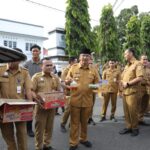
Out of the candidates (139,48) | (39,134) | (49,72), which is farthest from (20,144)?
(139,48)

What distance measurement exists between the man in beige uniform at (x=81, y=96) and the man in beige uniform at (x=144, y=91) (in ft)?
8.92

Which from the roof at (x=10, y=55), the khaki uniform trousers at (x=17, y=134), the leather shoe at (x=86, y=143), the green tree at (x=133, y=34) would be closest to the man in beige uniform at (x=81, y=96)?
the leather shoe at (x=86, y=143)

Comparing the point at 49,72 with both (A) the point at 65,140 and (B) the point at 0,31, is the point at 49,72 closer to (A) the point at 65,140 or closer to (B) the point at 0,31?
(A) the point at 65,140

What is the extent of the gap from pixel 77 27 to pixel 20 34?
52.0ft

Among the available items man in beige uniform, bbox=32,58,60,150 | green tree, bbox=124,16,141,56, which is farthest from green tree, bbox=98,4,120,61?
man in beige uniform, bbox=32,58,60,150

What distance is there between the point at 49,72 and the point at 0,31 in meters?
34.6

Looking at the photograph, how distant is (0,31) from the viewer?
39.2 metres

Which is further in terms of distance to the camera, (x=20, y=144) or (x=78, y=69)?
(x=78, y=69)

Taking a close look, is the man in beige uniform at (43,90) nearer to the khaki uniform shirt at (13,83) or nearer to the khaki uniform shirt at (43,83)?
the khaki uniform shirt at (43,83)

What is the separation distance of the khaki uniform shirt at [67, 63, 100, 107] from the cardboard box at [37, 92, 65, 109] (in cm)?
72

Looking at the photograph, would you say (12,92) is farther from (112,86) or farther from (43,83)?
(112,86)

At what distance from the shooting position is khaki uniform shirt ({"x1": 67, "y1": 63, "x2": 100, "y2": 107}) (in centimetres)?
645

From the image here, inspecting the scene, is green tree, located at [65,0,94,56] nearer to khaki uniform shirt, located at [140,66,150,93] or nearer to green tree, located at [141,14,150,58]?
green tree, located at [141,14,150,58]

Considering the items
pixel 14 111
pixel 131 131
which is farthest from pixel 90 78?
pixel 14 111
